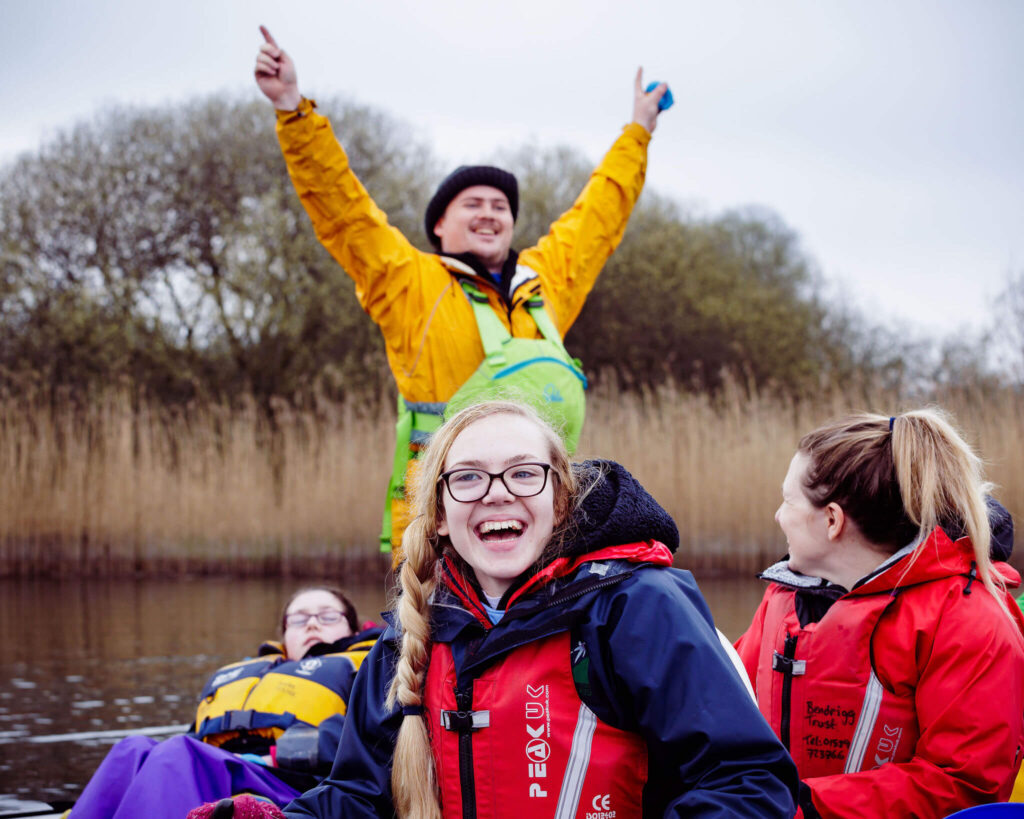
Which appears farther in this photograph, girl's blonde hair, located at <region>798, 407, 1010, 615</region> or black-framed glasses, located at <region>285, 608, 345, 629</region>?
black-framed glasses, located at <region>285, 608, 345, 629</region>

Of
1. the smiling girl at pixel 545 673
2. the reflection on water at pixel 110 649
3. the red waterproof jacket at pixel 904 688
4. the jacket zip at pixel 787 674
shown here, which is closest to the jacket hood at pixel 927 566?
the red waterproof jacket at pixel 904 688

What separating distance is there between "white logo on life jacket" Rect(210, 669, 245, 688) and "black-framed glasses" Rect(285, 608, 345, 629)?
304 millimetres

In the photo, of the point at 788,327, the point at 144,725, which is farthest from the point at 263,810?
the point at 788,327

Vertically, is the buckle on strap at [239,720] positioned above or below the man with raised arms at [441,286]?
below

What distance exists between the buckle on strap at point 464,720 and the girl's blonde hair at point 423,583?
2.4 inches

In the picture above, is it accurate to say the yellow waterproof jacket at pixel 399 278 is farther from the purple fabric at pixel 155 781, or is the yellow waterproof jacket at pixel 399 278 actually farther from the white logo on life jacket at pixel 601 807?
the white logo on life jacket at pixel 601 807

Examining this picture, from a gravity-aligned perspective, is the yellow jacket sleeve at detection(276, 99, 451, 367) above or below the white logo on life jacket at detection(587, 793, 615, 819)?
above

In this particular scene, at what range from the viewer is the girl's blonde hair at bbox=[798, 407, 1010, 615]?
194 cm

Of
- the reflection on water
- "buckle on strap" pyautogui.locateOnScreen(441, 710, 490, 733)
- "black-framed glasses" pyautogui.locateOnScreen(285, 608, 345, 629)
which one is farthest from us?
the reflection on water

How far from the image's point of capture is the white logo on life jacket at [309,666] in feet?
10.2

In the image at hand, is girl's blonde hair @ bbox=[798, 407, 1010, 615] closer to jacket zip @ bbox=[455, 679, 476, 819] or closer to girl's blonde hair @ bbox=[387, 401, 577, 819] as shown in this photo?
girl's blonde hair @ bbox=[387, 401, 577, 819]

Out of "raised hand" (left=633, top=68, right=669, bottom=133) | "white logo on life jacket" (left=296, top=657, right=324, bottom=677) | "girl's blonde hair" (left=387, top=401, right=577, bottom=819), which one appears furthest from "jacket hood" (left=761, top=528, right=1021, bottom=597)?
"raised hand" (left=633, top=68, right=669, bottom=133)

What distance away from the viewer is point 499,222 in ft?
11.0

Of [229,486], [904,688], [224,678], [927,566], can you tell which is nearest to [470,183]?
[224,678]
